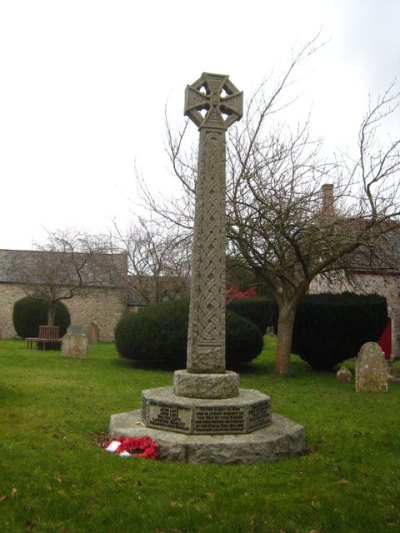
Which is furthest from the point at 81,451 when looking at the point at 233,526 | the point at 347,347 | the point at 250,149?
the point at 347,347

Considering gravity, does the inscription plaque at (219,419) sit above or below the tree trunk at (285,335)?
below

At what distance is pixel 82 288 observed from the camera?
3266 centimetres

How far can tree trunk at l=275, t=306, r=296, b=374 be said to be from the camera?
15.1 m

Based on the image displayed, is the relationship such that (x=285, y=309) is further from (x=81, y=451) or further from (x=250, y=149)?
(x=81, y=451)

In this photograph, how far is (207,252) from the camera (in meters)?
6.56

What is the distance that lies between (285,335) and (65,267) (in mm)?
18031

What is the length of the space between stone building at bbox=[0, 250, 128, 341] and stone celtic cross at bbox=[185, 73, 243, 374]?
2416 cm

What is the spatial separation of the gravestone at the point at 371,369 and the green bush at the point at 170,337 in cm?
408

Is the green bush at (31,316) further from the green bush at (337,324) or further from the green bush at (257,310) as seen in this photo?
the green bush at (337,324)

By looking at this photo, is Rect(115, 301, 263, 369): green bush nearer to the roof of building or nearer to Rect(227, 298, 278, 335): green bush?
Rect(227, 298, 278, 335): green bush

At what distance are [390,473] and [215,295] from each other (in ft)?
9.04

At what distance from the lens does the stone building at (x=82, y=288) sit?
31562 millimetres

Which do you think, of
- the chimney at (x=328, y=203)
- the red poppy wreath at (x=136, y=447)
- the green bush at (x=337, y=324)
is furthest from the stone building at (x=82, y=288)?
the red poppy wreath at (x=136, y=447)

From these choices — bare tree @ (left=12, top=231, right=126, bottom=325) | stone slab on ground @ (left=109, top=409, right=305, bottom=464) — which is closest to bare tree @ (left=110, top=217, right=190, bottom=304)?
bare tree @ (left=12, top=231, right=126, bottom=325)
